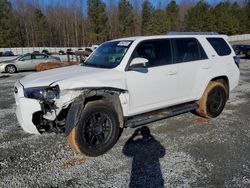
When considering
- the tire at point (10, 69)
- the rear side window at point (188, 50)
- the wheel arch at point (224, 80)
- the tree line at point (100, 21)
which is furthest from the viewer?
the tree line at point (100, 21)

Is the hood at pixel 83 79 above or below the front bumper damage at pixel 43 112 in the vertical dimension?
above

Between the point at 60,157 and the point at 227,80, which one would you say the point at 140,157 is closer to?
the point at 60,157

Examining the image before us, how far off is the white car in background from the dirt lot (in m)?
13.3

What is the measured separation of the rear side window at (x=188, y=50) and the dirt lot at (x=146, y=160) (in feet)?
4.55

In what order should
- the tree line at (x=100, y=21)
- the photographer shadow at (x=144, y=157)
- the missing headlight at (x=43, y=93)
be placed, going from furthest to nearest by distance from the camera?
1. the tree line at (x=100, y=21)
2. the missing headlight at (x=43, y=93)
3. the photographer shadow at (x=144, y=157)

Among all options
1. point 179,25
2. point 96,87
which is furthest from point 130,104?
point 179,25

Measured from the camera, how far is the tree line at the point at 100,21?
62.7 m

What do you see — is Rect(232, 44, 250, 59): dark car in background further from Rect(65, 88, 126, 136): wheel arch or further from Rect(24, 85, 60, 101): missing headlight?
Rect(24, 85, 60, 101): missing headlight

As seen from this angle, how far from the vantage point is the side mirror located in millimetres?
4402

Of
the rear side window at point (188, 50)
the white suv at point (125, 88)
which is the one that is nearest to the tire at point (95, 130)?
the white suv at point (125, 88)

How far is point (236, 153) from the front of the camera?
414 centimetres

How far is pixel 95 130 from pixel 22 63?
15521 millimetres

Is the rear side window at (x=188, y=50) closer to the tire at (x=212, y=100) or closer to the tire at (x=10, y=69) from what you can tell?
the tire at (x=212, y=100)

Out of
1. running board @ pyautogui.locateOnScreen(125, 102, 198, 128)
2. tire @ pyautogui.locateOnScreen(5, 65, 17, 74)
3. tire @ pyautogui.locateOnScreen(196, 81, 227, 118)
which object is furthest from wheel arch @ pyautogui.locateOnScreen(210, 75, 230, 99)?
tire @ pyautogui.locateOnScreen(5, 65, 17, 74)
